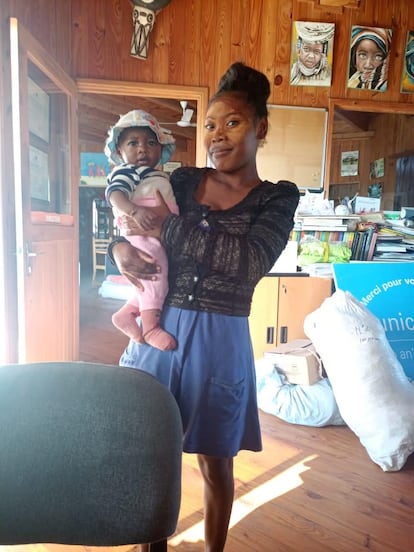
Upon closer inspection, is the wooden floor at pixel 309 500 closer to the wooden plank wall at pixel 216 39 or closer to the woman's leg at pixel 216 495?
the woman's leg at pixel 216 495

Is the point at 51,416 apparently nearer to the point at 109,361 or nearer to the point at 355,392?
the point at 355,392

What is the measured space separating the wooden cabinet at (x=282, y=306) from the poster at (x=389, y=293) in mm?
193

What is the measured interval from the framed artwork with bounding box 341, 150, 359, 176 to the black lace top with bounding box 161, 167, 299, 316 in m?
3.67

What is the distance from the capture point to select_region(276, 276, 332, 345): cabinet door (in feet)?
9.69

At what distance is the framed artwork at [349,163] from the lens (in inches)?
173

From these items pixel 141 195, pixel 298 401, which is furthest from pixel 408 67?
pixel 141 195

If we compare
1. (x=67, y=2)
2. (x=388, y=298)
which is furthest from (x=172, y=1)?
(x=388, y=298)

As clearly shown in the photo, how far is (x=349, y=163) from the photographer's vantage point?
4.50 meters

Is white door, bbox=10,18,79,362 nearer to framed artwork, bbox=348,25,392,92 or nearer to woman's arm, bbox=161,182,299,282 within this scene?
woman's arm, bbox=161,182,299,282

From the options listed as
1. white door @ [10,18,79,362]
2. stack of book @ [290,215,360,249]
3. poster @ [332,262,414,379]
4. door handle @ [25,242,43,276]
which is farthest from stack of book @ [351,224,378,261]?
door handle @ [25,242,43,276]

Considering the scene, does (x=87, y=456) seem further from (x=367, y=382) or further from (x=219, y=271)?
(x=367, y=382)

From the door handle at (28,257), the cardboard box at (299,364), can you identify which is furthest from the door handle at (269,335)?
the door handle at (28,257)

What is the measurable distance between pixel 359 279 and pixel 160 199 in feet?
7.00

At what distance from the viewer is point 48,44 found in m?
2.65
